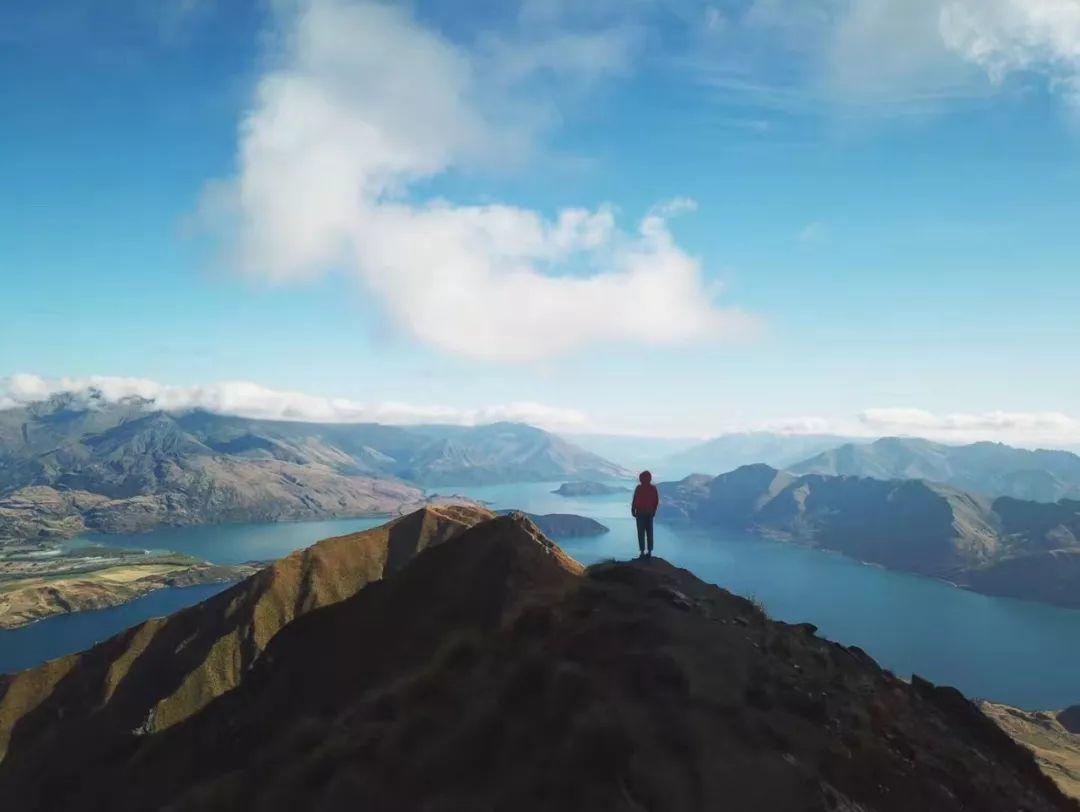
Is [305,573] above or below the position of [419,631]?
below

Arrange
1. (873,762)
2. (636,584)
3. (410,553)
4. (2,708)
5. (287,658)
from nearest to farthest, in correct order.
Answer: (873,762) < (636,584) < (287,658) < (2,708) < (410,553)

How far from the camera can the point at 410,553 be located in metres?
133

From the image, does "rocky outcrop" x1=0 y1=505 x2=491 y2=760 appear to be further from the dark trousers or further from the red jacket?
the red jacket

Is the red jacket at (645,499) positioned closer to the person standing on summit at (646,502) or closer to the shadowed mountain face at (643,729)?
the person standing on summit at (646,502)

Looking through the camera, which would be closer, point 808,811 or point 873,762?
point 808,811

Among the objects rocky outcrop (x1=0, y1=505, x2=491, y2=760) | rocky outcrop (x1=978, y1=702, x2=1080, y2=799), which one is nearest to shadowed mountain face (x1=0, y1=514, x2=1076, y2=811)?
rocky outcrop (x1=0, y1=505, x2=491, y2=760)

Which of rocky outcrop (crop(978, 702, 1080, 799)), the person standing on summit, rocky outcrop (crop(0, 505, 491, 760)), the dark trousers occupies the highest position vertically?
the person standing on summit

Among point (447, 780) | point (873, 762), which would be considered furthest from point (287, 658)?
point (873, 762)

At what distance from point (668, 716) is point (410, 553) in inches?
4569

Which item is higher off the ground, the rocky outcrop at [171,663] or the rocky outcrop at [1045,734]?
the rocky outcrop at [171,663]

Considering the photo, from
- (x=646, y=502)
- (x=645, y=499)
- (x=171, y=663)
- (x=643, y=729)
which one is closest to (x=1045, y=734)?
(x=646, y=502)

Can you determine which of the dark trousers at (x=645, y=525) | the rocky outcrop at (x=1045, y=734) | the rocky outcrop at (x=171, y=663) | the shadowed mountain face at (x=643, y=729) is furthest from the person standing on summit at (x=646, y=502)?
the rocky outcrop at (x=1045, y=734)

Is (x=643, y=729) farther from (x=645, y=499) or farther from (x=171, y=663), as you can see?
(x=171, y=663)

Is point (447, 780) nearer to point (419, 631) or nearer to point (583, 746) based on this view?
point (583, 746)
